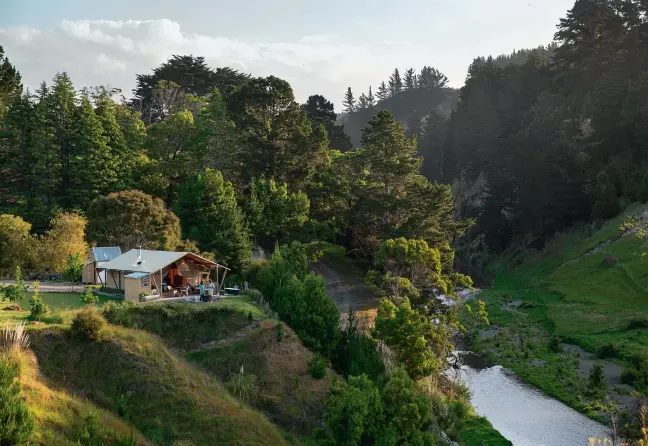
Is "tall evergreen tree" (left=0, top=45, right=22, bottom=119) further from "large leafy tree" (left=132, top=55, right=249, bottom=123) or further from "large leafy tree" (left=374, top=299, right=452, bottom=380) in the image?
"large leafy tree" (left=374, top=299, right=452, bottom=380)

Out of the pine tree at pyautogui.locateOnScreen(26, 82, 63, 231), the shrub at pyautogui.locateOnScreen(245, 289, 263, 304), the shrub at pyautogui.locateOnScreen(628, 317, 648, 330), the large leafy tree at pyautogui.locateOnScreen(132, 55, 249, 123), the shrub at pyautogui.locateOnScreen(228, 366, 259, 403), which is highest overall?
the large leafy tree at pyautogui.locateOnScreen(132, 55, 249, 123)

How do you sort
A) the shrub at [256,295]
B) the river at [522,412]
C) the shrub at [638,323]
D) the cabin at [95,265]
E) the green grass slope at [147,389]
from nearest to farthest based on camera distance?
the green grass slope at [147,389] → the river at [522,412] → the shrub at [256,295] → the cabin at [95,265] → the shrub at [638,323]

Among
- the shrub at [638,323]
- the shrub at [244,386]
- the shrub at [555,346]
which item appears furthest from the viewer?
the shrub at [555,346]

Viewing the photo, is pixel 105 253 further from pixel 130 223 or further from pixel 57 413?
pixel 57 413

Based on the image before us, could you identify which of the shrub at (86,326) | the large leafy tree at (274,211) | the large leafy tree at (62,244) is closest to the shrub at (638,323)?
the large leafy tree at (274,211)

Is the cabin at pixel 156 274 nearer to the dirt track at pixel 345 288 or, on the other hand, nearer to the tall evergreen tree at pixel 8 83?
the dirt track at pixel 345 288

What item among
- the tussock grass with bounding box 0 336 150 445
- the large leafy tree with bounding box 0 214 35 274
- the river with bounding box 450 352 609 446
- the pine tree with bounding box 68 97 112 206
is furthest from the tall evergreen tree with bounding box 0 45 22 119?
the river with bounding box 450 352 609 446

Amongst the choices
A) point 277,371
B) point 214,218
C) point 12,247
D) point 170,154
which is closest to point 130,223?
point 214,218
